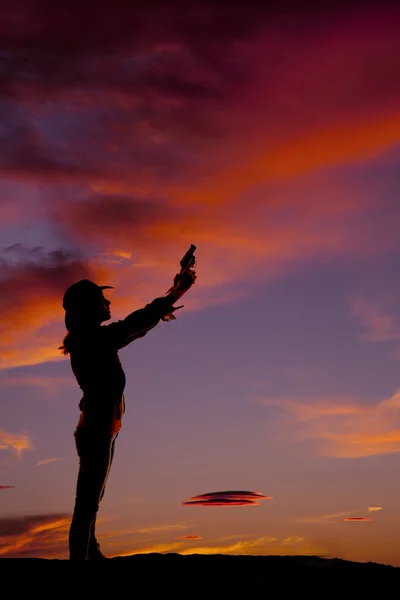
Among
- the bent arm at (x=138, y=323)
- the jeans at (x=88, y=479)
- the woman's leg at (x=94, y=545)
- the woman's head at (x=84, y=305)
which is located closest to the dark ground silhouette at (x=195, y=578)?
the jeans at (x=88, y=479)

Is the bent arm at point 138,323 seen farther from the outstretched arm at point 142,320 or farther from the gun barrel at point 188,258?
the gun barrel at point 188,258

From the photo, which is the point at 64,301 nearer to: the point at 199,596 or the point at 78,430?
the point at 78,430

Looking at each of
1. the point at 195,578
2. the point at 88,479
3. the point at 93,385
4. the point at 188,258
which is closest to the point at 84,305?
the point at 93,385

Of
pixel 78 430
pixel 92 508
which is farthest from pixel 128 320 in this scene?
pixel 92 508

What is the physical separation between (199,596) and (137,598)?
21.6 inches

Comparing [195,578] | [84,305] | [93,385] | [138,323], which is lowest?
[195,578]

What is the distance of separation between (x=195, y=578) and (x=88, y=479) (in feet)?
7.22

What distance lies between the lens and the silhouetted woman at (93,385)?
30.3 feet

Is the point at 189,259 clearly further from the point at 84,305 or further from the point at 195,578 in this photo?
the point at 195,578

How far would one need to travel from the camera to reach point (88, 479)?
9.28 metres

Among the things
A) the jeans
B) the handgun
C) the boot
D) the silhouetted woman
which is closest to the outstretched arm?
the silhouetted woman

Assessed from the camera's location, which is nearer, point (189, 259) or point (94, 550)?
point (94, 550)

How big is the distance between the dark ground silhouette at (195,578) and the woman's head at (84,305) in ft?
9.04

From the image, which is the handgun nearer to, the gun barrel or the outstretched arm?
the gun barrel
